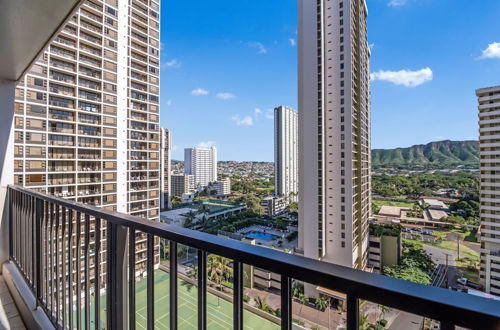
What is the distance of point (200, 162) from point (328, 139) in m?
5.79

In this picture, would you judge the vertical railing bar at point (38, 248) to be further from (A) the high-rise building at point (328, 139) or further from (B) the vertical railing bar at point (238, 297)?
(A) the high-rise building at point (328, 139)

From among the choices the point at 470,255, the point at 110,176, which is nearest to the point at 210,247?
the point at 470,255

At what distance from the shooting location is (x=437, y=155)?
331 centimetres

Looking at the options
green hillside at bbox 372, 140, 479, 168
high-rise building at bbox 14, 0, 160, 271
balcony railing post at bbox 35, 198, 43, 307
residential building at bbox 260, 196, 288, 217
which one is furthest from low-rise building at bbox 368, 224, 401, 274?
high-rise building at bbox 14, 0, 160, 271

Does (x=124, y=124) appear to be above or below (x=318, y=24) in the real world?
below

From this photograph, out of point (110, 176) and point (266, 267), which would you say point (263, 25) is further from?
point (266, 267)

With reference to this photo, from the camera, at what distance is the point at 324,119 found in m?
9.42

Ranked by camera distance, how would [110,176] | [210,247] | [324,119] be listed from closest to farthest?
[210,247] → [110,176] → [324,119]

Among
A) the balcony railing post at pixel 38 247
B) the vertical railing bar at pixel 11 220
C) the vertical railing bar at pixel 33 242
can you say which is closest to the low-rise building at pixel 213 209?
the vertical railing bar at pixel 11 220

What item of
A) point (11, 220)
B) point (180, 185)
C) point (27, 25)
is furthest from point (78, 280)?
point (180, 185)

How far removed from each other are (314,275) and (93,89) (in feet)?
33.3

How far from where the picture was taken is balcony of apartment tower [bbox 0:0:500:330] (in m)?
0.39

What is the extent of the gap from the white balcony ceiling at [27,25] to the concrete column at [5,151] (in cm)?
41

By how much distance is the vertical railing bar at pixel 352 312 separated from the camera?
40 centimetres
